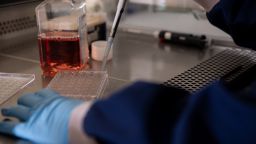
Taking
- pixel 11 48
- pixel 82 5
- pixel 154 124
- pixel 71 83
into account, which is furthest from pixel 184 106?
pixel 11 48

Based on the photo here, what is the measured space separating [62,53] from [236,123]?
62cm

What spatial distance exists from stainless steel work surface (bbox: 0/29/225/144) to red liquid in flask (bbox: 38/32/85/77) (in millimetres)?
49

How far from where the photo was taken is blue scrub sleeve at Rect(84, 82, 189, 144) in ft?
1.77

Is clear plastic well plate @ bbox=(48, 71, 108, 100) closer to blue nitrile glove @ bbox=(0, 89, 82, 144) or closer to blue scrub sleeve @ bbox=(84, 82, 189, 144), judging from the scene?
blue nitrile glove @ bbox=(0, 89, 82, 144)

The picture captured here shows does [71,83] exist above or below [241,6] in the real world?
below

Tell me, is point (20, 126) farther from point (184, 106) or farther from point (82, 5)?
point (82, 5)

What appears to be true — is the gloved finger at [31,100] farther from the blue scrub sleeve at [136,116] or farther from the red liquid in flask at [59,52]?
the red liquid in flask at [59,52]

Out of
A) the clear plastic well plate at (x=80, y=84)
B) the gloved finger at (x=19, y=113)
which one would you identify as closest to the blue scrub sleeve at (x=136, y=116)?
the gloved finger at (x=19, y=113)

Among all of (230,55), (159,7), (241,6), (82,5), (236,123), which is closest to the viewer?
(236,123)

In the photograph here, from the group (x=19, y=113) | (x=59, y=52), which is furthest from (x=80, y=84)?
(x=19, y=113)

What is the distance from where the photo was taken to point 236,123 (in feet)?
1.78

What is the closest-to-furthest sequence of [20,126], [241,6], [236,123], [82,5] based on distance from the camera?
[236,123]
[20,126]
[241,6]
[82,5]

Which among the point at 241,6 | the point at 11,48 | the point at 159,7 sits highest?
the point at 241,6

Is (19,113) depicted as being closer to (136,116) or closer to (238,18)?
(136,116)
